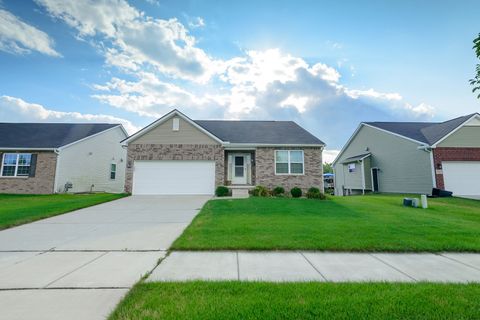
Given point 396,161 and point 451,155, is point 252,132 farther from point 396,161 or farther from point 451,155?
point 451,155

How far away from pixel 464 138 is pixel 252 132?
1523 centimetres

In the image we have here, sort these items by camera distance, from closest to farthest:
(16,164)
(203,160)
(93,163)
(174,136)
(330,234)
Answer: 1. (330,234)
2. (203,160)
3. (174,136)
4. (16,164)
5. (93,163)

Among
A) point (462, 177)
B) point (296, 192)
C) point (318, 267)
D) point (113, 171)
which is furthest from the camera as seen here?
point (113, 171)

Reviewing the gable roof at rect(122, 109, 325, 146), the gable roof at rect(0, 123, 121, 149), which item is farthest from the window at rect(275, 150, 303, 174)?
the gable roof at rect(0, 123, 121, 149)

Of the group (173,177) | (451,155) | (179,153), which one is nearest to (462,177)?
(451,155)

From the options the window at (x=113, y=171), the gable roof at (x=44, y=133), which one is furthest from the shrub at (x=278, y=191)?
the gable roof at (x=44, y=133)

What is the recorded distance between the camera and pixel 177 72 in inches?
575

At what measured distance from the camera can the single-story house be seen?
14.3m

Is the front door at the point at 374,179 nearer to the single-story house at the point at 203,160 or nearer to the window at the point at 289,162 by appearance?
the single-story house at the point at 203,160

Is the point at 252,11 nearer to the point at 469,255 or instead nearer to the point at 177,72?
the point at 177,72

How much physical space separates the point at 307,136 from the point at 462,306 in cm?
1431

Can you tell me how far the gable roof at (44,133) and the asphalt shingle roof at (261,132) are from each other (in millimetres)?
10062

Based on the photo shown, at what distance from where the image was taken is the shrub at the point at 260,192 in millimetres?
13906

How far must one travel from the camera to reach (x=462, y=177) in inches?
591
